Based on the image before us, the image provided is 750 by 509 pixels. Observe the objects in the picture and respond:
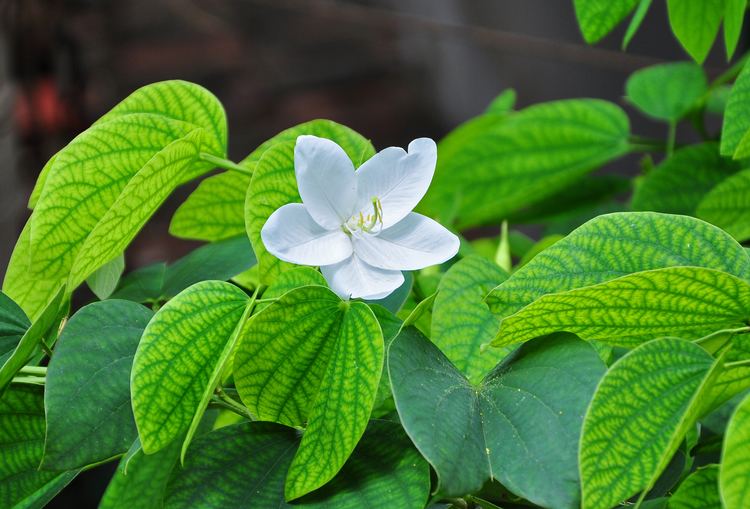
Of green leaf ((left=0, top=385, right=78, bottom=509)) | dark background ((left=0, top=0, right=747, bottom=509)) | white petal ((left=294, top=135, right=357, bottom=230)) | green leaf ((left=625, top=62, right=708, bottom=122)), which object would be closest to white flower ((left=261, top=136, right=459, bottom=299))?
white petal ((left=294, top=135, right=357, bottom=230))

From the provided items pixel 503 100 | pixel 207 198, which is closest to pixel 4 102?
pixel 503 100

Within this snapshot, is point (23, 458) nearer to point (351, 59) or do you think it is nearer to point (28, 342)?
point (28, 342)

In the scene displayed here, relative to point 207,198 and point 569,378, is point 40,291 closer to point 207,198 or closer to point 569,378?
point 207,198

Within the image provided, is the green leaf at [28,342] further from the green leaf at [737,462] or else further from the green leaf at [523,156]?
the green leaf at [523,156]

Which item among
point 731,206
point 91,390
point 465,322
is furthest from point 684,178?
point 91,390

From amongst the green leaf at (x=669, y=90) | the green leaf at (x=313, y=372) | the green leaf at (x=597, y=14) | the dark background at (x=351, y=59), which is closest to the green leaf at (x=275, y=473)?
the green leaf at (x=313, y=372)

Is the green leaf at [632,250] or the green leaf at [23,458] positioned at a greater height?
the green leaf at [632,250]
